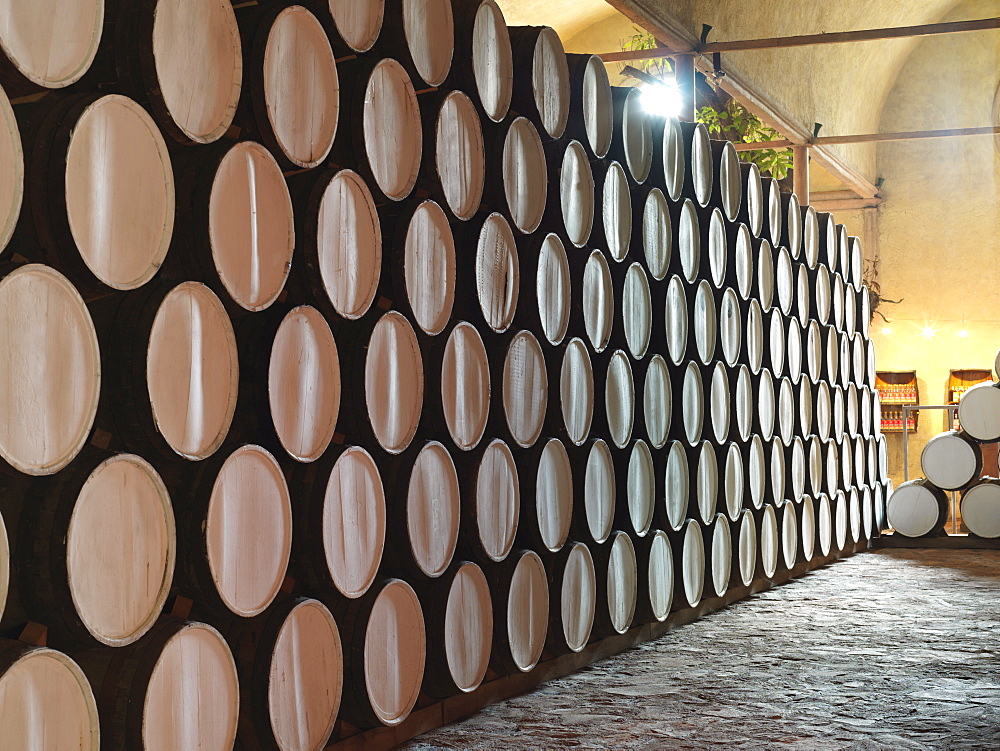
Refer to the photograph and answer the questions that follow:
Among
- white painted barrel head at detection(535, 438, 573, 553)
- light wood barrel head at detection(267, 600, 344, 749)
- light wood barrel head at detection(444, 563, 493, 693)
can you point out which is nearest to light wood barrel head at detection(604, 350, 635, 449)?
white painted barrel head at detection(535, 438, 573, 553)

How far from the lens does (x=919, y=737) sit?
330cm

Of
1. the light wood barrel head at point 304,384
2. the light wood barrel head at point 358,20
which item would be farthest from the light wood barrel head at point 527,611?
the light wood barrel head at point 358,20

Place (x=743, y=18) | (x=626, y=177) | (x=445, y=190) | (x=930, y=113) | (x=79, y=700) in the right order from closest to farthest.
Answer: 1. (x=79, y=700)
2. (x=445, y=190)
3. (x=626, y=177)
4. (x=743, y=18)
5. (x=930, y=113)

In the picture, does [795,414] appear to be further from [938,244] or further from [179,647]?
[938,244]

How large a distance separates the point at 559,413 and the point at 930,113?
1360 centimetres

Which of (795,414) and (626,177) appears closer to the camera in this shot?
(626,177)

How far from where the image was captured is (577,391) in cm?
433

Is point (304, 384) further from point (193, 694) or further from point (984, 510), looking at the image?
point (984, 510)

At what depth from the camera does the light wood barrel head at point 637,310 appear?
4.80 metres

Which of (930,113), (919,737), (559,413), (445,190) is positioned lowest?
(919,737)

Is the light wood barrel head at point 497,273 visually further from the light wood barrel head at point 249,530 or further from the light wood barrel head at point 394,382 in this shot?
the light wood barrel head at point 249,530

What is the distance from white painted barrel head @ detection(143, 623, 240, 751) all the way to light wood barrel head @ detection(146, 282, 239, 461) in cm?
39

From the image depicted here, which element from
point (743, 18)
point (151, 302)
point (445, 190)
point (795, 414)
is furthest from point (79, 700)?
point (743, 18)

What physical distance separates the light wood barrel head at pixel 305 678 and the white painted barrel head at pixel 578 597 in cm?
137
